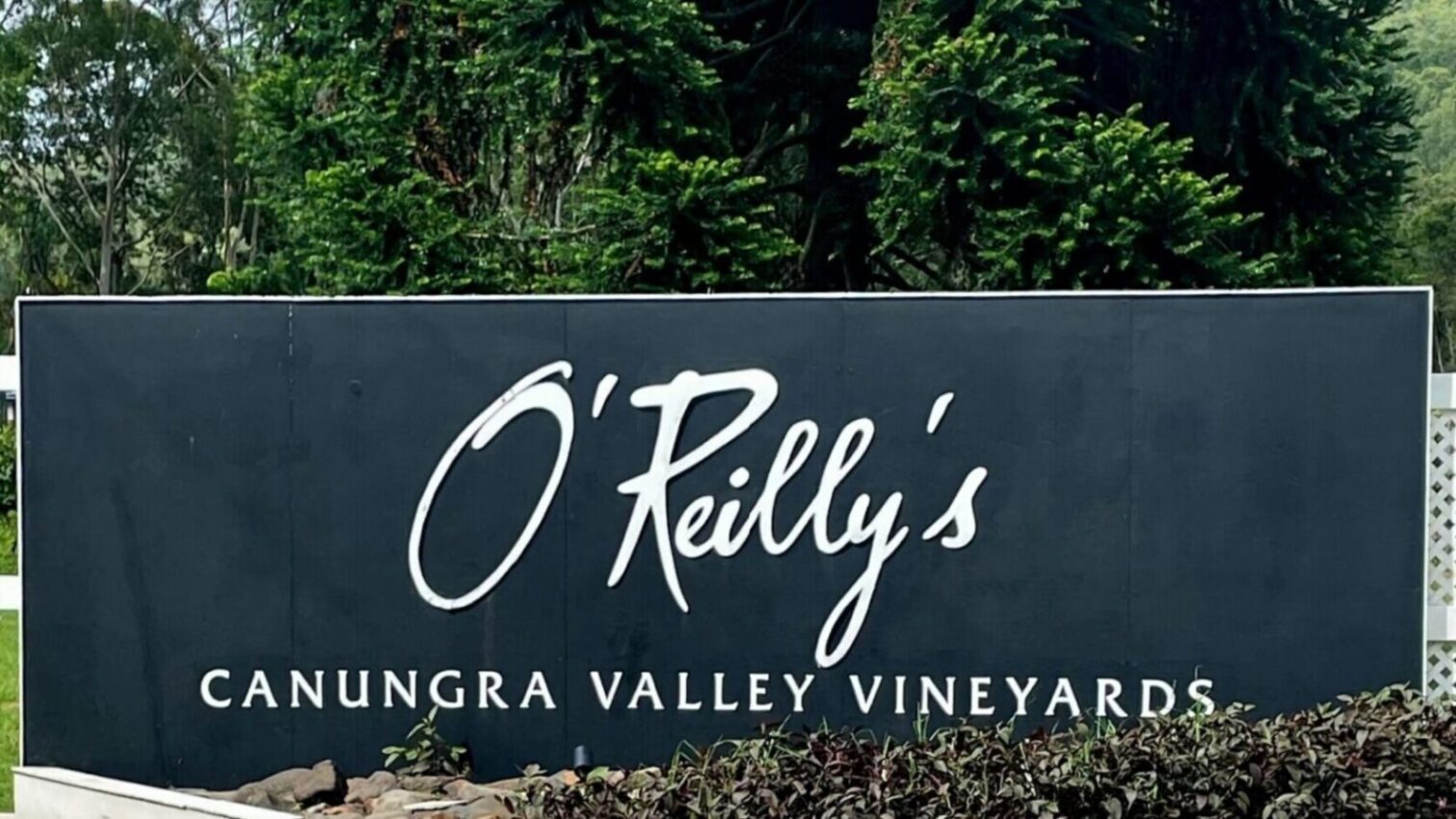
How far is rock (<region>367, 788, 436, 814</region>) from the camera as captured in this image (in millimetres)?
7496

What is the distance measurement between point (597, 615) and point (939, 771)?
8.12 feet

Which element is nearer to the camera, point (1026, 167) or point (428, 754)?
point (428, 754)

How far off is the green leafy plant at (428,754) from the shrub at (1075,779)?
1.92 m

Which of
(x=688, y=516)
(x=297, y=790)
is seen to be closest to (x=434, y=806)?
(x=297, y=790)

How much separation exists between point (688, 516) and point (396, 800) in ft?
5.51

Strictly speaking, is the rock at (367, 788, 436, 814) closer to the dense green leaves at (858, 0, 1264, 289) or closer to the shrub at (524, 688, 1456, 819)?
the shrub at (524, 688, 1456, 819)

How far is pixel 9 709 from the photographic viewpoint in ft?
39.8

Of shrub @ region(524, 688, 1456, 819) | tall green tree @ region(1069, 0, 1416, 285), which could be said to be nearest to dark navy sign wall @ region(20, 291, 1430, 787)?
shrub @ region(524, 688, 1456, 819)

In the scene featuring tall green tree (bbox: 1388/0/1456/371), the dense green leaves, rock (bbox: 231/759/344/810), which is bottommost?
rock (bbox: 231/759/344/810)

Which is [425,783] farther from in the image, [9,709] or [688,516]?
[9,709]

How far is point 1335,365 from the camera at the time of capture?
763 centimetres

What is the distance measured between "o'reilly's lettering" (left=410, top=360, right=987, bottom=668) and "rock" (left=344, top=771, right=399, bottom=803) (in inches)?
29.9

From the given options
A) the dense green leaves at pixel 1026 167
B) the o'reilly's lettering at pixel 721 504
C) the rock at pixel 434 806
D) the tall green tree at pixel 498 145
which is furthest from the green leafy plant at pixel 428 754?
the dense green leaves at pixel 1026 167

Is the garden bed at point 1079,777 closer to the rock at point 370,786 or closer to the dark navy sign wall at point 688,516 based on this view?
the dark navy sign wall at point 688,516
